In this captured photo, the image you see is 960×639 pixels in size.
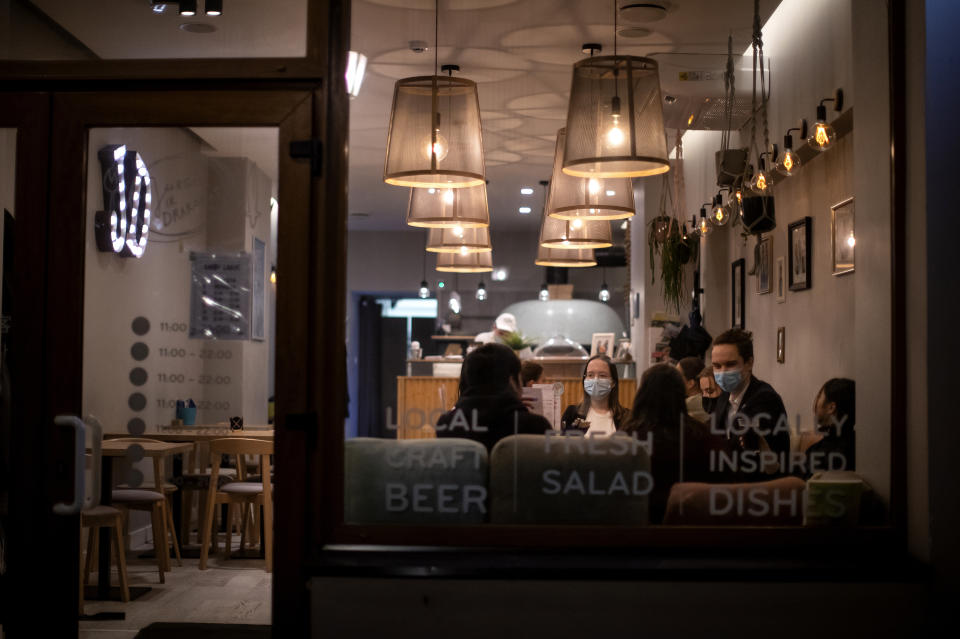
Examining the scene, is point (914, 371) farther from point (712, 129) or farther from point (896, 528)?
point (712, 129)

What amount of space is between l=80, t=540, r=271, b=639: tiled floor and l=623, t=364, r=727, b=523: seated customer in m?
2.45

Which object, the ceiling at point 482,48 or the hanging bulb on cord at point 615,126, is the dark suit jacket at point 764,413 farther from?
the ceiling at point 482,48

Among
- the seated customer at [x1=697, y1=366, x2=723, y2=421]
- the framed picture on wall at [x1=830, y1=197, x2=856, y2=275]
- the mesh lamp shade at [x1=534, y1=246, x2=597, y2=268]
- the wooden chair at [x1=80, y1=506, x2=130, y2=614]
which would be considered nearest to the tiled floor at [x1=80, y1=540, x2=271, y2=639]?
the wooden chair at [x1=80, y1=506, x2=130, y2=614]

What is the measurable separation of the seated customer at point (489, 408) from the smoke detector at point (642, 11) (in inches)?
64.5

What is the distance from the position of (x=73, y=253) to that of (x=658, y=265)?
3603 millimetres

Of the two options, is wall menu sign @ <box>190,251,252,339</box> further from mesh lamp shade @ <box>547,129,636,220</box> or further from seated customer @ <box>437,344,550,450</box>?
mesh lamp shade @ <box>547,129,636,220</box>

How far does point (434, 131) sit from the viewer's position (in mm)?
4391

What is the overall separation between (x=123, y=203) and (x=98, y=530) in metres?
1.78

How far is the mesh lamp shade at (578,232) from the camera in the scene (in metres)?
5.92

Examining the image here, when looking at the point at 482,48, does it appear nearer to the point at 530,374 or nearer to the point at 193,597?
the point at 530,374

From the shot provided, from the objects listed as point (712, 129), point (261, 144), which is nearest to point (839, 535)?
point (261, 144)

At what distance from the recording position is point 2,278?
3.25 m

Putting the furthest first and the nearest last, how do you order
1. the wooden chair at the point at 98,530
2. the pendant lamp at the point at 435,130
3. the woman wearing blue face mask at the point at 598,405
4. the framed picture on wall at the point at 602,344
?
the framed picture on wall at the point at 602,344 < the pendant lamp at the point at 435,130 < the wooden chair at the point at 98,530 < the woman wearing blue face mask at the point at 598,405

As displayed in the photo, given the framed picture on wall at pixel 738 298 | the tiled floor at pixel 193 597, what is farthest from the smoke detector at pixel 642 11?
the tiled floor at pixel 193 597
